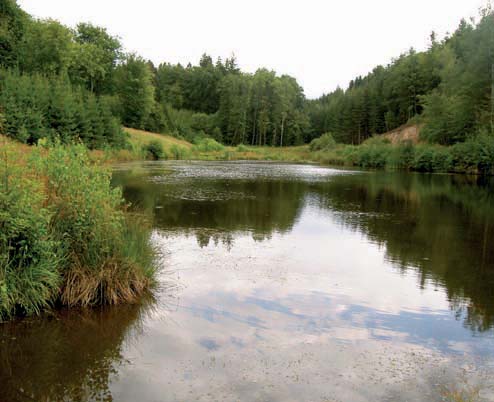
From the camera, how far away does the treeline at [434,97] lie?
48344mm

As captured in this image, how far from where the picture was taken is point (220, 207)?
63.2 feet

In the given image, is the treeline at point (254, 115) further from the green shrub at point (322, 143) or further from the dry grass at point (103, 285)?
the dry grass at point (103, 285)

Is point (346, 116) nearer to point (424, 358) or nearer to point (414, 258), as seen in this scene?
point (414, 258)

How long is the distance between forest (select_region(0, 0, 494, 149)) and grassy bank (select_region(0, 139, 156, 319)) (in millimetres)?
1352

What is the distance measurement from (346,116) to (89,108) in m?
60.4

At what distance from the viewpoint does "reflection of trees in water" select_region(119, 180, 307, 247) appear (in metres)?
14.7

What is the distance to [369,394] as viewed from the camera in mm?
5180

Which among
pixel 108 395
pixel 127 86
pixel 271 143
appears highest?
pixel 127 86

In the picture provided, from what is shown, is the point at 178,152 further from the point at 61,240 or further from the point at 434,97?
the point at 61,240

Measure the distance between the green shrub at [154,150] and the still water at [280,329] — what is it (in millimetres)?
50906

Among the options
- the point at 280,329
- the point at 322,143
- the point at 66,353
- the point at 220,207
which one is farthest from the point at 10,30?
the point at 280,329

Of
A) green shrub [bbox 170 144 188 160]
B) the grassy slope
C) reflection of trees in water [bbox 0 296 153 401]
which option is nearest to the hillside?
the grassy slope

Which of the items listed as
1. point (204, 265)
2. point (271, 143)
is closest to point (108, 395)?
point (204, 265)

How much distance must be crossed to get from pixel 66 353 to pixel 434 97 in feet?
212
